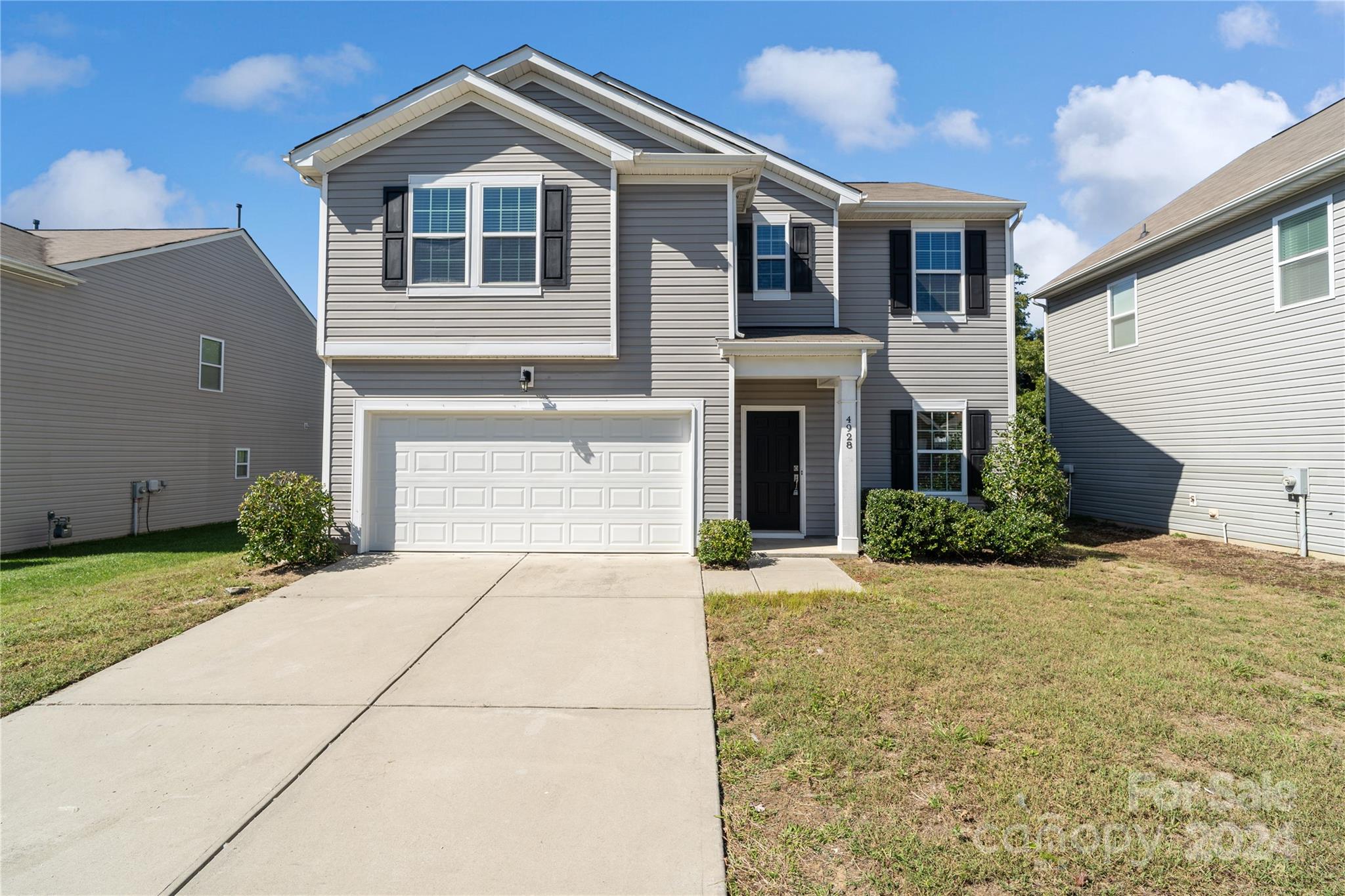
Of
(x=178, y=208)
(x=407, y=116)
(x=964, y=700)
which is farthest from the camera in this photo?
(x=178, y=208)

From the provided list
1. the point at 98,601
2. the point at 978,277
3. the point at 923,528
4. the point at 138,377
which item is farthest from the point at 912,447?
the point at 138,377

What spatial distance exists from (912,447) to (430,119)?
9392mm

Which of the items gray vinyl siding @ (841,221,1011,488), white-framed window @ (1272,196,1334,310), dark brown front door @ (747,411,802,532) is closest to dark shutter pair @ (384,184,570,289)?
dark brown front door @ (747,411,802,532)

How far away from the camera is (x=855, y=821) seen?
2850mm

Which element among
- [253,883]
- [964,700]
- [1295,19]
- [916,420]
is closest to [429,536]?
[253,883]

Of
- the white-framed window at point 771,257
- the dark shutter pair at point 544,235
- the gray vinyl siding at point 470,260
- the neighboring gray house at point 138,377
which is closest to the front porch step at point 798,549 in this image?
the gray vinyl siding at point 470,260

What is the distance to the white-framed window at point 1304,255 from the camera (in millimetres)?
8766

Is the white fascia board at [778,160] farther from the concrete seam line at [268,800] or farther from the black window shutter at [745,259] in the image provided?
the concrete seam line at [268,800]

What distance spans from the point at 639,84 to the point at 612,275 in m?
4.32

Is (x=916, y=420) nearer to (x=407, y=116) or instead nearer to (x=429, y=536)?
(x=429, y=536)

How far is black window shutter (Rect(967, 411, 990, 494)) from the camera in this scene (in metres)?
10.5

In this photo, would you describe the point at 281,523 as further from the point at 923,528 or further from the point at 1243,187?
the point at 1243,187

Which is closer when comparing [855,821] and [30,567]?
[855,821]

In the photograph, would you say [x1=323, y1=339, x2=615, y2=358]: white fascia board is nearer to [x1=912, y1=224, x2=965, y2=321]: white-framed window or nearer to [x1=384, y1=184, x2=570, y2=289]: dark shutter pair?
[x1=384, y1=184, x2=570, y2=289]: dark shutter pair
